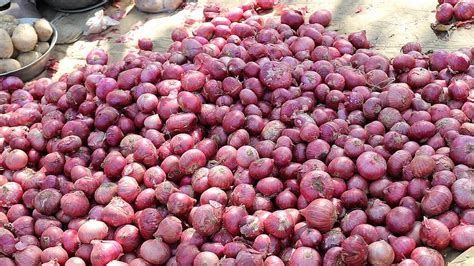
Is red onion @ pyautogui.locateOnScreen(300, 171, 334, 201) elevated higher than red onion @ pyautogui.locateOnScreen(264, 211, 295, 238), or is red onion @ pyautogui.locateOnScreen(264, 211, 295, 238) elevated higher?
red onion @ pyautogui.locateOnScreen(300, 171, 334, 201)

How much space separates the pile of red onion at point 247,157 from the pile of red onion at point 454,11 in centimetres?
53

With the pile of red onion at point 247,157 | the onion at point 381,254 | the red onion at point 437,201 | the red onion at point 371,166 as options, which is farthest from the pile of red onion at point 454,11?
the onion at point 381,254

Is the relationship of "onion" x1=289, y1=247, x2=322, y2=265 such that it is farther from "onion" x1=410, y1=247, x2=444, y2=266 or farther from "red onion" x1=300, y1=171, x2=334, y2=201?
"onion" x1=410, y1=247, x2=444, y2=266

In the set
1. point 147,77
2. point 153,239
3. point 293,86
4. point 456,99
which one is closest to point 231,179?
point 153,239

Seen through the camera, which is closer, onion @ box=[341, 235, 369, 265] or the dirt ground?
onion @ box=[341, 235, 369, 265]

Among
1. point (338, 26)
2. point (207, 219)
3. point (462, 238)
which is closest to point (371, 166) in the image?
point (462, 238)

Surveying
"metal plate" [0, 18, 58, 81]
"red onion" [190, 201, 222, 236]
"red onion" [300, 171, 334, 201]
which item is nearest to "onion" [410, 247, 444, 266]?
"red onion" [300, 171, 334, 201]

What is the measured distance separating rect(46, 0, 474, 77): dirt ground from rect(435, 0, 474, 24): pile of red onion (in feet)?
0.34

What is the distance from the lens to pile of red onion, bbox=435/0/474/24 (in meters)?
4.02

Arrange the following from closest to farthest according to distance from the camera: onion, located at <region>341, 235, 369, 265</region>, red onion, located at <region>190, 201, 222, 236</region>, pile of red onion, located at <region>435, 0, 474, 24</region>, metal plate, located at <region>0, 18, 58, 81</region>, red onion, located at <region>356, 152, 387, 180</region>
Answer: onion, located at <region>341, 235, 369, 265</region>
red onion, located at <region>190, 201, 222, 236</region>
red onion, located at <region>356, 152, 387, 180</region>
pile of red onion, located at <region>435, 0, 474, 24</region>
metal plate, located at <region>0, 18, 58, 81</region>

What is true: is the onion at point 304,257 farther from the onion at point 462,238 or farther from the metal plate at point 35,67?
the metal plate at point 35,67

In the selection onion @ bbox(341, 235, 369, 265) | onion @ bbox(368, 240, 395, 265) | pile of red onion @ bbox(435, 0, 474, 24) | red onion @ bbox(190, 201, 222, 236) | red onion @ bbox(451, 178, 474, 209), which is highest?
pile of red onion @ bbox(435, 0, 474, 24)

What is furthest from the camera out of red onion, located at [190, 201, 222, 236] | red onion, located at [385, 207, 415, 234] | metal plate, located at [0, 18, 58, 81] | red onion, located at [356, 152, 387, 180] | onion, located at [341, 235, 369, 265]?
A: metal plate, located at [0, 18, 58, 81]

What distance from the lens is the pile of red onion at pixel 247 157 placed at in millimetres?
2574
